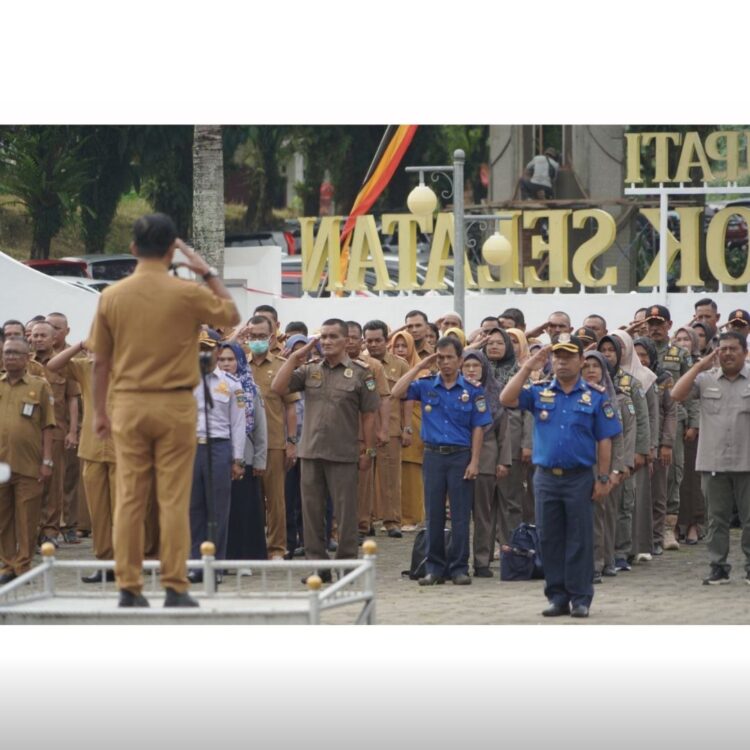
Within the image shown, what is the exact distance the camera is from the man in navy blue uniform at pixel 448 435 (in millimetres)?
11250

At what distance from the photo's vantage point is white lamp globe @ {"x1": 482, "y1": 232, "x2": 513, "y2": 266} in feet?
58.6

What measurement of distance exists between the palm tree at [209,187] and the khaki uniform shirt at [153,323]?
7.31 metres

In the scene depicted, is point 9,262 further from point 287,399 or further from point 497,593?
point 497,593

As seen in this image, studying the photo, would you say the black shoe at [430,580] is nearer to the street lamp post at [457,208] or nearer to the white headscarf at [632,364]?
the white headscarf at [632,364]

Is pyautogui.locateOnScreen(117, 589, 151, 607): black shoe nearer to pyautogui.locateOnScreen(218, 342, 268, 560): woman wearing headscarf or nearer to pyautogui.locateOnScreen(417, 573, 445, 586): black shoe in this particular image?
pyautogui.locateOnScreen(417, 573, 445, 586): black shoe

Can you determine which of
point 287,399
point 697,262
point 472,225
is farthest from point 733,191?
point 287,399

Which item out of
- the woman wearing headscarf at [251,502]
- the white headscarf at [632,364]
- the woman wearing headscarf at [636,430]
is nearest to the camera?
the woman wearing headscarf at [251,502]

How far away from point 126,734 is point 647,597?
447 centimetres

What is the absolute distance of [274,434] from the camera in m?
12.4

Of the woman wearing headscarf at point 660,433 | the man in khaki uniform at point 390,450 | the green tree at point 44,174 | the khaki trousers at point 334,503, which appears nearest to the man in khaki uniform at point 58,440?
the green tree at point 44,174

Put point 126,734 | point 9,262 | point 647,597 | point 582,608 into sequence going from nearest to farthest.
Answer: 1. point 126,734
2. point 582,608
3. point 647,597
4. point 9,262

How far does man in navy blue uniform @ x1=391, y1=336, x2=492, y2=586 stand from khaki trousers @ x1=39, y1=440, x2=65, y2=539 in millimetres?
3522

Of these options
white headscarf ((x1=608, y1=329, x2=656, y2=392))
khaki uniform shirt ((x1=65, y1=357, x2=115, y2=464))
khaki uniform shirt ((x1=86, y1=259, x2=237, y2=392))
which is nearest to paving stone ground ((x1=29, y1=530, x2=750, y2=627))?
khaki uniform shirt ((x1=65, y1=357, x2=115, y2=464))
